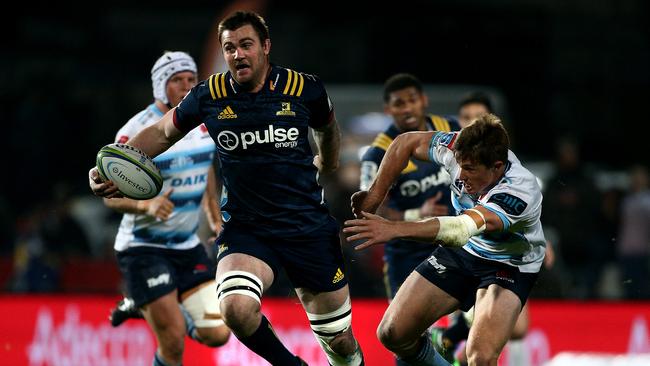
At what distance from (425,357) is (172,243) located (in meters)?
1.98

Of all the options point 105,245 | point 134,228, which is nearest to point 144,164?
point 134,228

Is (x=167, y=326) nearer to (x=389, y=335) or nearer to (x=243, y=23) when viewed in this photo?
(x=389, y=335)

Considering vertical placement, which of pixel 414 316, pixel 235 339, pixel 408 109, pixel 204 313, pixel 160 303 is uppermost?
pixel 408 109

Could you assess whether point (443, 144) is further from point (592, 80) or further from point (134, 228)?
point (592, 80)

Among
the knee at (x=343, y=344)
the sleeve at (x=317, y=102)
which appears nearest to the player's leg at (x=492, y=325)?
the knee at (x=343, y=344)

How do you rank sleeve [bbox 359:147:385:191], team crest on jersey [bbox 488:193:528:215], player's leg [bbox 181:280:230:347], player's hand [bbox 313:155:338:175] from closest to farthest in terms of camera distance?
team crest on jersey [bbox 488:193:528:215], player's hand [bbox 313:155:338:175], player's leg [bbox 181:280:230:347], sleeve [bbox 359:147:385:191]

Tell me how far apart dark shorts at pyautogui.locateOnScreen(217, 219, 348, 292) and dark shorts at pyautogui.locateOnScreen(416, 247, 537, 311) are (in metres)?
0.59

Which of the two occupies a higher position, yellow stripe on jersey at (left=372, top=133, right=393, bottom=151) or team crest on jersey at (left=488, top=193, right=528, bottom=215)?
team crest on jersey at (left=488, top=193, right=528, bottom=215)

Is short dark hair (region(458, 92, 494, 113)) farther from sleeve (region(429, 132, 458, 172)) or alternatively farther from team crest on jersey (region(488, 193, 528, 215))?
team crest on jersey (region(488, 193, 528, 215))

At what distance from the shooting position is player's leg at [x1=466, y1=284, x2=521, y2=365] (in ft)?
20.6

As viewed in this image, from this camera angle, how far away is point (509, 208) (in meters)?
6.02

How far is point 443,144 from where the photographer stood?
646 centimetres

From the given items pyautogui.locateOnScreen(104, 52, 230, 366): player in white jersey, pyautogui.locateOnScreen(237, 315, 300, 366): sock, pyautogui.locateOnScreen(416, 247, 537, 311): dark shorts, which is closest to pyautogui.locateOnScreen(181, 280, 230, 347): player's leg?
pyautogui.locateOnScreen(104, 52, 230, 366): player in white jersey

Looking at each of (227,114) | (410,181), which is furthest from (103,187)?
(410,181)
